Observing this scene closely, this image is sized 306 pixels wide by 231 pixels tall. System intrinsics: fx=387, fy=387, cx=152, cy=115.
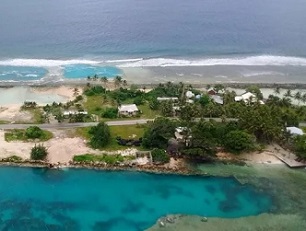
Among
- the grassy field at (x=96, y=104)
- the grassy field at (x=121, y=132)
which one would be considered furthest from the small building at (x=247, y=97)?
the grassy field at (x=96, y=104)

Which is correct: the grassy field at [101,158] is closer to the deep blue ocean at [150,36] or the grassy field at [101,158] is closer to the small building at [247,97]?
the small building at [247,97]

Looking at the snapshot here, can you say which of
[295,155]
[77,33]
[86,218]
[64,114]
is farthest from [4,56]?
[295,155]

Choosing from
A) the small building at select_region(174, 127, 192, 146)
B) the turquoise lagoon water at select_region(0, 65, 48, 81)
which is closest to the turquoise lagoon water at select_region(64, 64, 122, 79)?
the turquoise lagoon water at select_region(0, 65, 48, 81)

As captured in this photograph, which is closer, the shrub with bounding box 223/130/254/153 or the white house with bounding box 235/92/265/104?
the shrub with bounding box 223/130/254/153

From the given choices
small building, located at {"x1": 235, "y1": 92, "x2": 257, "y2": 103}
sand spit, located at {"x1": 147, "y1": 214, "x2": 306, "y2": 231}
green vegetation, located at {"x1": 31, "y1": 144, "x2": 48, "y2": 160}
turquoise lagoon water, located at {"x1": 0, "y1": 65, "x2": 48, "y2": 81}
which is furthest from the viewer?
turquoise lagoon water, located at {"x1": 0, "y1": 65, "x2": 48, "y2": 81}

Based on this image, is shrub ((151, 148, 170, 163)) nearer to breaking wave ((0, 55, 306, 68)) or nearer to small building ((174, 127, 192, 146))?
small building ((174, 127, 192, 146))

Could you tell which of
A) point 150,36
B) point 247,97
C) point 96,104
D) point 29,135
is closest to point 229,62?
point 150,36

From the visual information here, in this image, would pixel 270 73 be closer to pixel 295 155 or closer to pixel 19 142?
pixel 295 155
